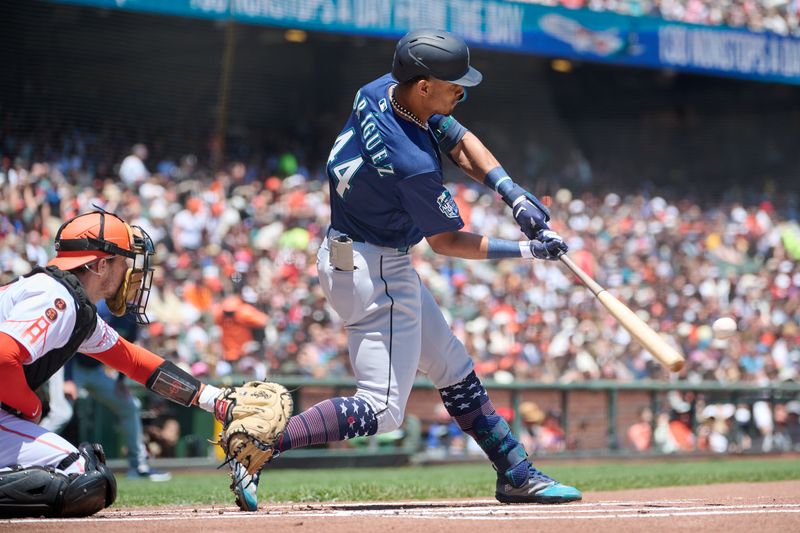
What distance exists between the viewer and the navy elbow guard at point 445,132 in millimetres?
4688

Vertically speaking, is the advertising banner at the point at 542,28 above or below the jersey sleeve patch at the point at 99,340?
above

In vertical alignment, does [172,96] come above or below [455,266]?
above

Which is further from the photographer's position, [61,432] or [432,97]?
[61,432]

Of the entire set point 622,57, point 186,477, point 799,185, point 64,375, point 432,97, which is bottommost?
point 186,477

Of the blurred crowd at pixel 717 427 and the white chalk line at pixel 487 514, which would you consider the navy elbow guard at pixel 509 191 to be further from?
the blurred crowd at pixel 717 427

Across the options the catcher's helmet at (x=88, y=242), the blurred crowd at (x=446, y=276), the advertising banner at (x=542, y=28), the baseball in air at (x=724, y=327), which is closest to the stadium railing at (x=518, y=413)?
the blurred crowd at (x=446, y=276)

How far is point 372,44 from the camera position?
1850cm

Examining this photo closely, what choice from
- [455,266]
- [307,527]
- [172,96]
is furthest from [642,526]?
[172,96]

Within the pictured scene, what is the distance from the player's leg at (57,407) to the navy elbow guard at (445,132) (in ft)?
14.9

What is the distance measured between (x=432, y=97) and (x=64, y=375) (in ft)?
16.9

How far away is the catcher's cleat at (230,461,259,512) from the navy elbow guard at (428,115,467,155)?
1596 mm

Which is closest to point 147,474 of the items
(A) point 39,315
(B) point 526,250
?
(A) point 39,315

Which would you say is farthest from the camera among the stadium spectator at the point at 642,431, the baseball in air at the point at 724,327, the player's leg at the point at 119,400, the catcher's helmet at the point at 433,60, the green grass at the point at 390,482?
the stadium spectator at the point at 642,431

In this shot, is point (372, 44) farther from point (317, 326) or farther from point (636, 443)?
point (636, 443)
